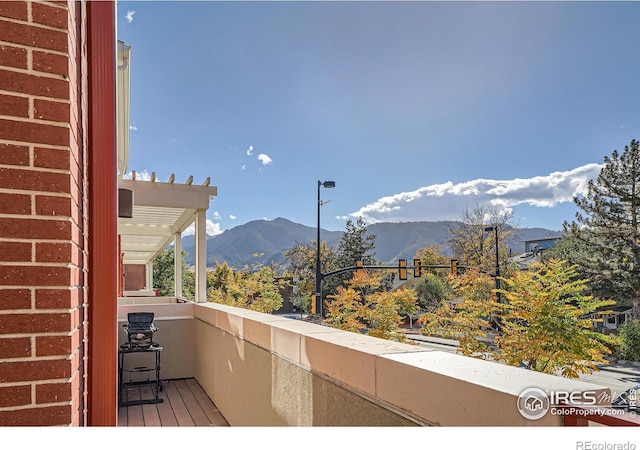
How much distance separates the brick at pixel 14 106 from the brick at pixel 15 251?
350 mm

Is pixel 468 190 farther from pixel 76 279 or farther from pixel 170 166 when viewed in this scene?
pixel 76 279

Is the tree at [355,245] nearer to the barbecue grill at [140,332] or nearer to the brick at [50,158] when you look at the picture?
the barbecue grill at [140,332]

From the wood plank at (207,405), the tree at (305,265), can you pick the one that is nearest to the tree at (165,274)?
the tree at (305,265)

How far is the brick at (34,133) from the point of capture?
1.28 m

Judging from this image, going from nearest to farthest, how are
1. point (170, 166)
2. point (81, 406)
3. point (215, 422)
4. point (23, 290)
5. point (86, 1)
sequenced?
1. point (23, 290)
2. point (81, 406)
3. point (86, 1)
4. point (215, 422)
5. point (170, 166)

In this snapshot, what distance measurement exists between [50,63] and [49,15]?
143 mm

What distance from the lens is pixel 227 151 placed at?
7844 centimetres

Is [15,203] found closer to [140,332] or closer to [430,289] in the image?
[140,332]

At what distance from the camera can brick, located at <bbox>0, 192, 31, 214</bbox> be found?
126 cm

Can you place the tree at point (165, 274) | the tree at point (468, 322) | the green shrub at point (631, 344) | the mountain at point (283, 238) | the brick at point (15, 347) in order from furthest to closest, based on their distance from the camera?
the mountain at point (283, 238) → the tree at point (165, 274) → the green shrub at point (631, 344) → the tree at point (468, 322) → the brick at point (15, 347)

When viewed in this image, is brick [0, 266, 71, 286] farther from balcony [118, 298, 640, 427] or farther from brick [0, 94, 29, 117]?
balcony [118, 298, 640, 427]

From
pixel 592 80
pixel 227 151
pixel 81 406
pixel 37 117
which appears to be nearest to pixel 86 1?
pixel 37 117
